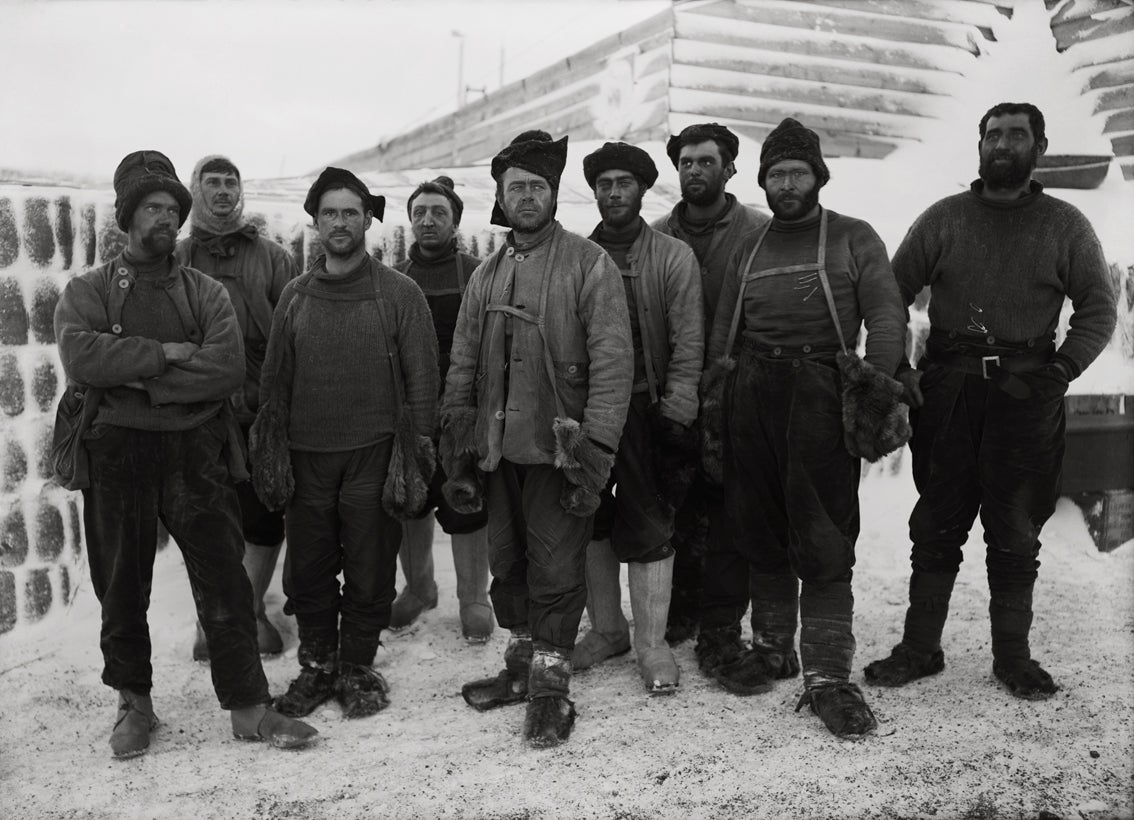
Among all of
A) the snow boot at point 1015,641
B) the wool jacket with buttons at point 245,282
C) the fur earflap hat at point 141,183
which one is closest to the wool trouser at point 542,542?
the wool jacket with buttons at point 245,282

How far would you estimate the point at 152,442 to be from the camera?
316 centimetres

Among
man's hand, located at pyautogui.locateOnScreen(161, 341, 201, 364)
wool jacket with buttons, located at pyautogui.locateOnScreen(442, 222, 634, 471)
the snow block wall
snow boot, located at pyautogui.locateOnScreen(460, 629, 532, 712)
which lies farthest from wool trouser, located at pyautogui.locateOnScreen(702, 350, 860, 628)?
the snow block wall

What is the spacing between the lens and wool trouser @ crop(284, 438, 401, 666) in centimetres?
350

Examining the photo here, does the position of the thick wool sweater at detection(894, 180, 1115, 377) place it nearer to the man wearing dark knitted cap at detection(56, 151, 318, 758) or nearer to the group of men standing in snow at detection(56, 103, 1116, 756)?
the group of men standing in snow at detection(56, 103, 1116, 756)

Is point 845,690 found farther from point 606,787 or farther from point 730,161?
point 730,161

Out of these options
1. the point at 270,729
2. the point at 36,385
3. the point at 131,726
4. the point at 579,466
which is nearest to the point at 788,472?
the point at 579,466

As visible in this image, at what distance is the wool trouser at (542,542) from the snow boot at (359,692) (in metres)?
0.66

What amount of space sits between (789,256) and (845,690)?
1.58 m

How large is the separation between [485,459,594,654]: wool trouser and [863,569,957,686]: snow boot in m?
1.26

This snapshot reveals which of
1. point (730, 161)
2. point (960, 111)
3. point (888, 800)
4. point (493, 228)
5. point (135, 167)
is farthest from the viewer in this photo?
point (960, 111)

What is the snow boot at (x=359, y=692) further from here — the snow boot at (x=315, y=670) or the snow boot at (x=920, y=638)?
the snow boot at (x=920, y=638)

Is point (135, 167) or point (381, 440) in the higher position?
point (135, 167)

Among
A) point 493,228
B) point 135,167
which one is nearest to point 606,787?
point 135,167

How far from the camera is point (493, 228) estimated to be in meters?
5.15
